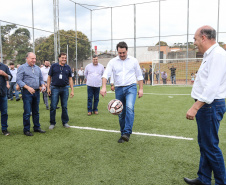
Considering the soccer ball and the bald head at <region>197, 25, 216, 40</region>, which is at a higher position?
the bald head at <region>197, 25, 216, 40</region>

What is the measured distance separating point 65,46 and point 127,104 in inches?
716

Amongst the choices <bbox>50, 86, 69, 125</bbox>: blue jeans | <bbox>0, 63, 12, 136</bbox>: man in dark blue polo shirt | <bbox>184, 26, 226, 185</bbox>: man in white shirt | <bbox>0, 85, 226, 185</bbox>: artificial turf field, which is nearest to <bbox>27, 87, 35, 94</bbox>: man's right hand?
<bbox>0, 63, 12, 136</bbox>: man in dark blue polo shirt

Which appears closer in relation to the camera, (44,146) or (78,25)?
(44,146)

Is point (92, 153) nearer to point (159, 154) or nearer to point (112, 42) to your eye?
point (159, 154)

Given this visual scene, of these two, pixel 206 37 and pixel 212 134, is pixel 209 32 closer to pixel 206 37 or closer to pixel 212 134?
pixel 206 37

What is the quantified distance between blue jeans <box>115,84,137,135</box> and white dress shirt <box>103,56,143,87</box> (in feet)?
0.45

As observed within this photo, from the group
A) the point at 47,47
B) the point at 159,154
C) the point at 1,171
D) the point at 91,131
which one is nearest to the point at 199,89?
the point at 159,154

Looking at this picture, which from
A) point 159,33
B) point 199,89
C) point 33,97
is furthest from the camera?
point 159,33

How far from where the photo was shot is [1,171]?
3.43 meters

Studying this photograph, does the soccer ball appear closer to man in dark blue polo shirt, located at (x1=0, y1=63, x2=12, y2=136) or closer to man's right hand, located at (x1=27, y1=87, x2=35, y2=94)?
→ man's right hand, located at (x1=27, y1=87, x2=35, y2=94)

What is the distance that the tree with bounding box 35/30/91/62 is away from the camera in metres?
17.9

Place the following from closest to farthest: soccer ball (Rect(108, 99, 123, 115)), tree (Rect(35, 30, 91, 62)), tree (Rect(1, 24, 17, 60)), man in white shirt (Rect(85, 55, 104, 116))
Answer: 1. soccer ball (Rect(108, 99, 123, 115))
2. man in white shirt (Rect(85, 55, 104, 116))
3. tree (Rect(1, 24, 17, 60))
4. tree (Rect(35, 30, 91, 62))

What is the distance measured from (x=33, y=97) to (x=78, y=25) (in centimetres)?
1939

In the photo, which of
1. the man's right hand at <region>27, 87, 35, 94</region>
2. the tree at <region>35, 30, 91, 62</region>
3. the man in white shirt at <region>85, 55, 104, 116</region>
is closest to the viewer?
the man's right hand at <region>27, 87, 35, 94</region>
